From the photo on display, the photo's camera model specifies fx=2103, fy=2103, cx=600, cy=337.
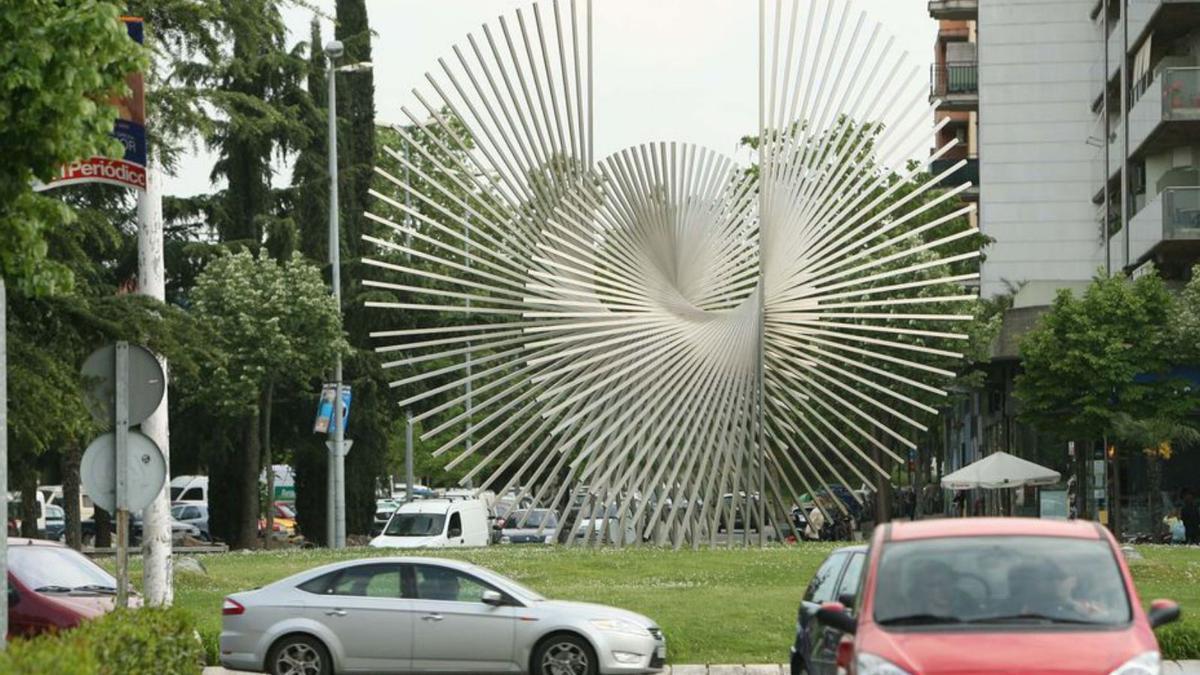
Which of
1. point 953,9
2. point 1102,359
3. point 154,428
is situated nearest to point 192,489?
point 953,9

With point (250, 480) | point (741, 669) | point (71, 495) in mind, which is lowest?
point (741, 669)

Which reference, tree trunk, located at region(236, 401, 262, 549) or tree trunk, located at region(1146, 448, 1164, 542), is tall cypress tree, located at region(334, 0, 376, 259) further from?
tree trunk, located at region(1146, 448, 1164, 542)

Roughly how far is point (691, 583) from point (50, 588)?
32.6 ft

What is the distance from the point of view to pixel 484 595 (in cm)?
1798

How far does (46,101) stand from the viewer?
11.6 meters

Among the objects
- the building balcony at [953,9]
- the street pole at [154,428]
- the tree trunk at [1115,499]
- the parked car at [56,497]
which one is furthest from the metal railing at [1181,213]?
the parked car at [56,497]

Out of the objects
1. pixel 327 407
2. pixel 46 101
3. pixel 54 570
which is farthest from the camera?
pixel 327 407

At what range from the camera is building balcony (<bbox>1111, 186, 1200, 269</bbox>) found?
4825 centimetres

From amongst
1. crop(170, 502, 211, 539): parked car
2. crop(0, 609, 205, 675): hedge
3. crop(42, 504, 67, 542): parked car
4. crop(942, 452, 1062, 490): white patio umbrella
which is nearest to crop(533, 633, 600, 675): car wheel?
crop(0, 609, 205, 675): hedge

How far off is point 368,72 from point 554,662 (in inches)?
1502

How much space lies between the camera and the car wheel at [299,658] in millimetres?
17859

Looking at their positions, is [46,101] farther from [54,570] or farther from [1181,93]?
[1181,93]

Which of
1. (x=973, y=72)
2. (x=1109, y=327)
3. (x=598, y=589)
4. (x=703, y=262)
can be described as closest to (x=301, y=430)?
(x=1109, y=327)

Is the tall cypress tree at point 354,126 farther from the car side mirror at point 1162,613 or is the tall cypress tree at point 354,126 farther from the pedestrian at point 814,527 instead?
the car side mirror at point 1162,613
